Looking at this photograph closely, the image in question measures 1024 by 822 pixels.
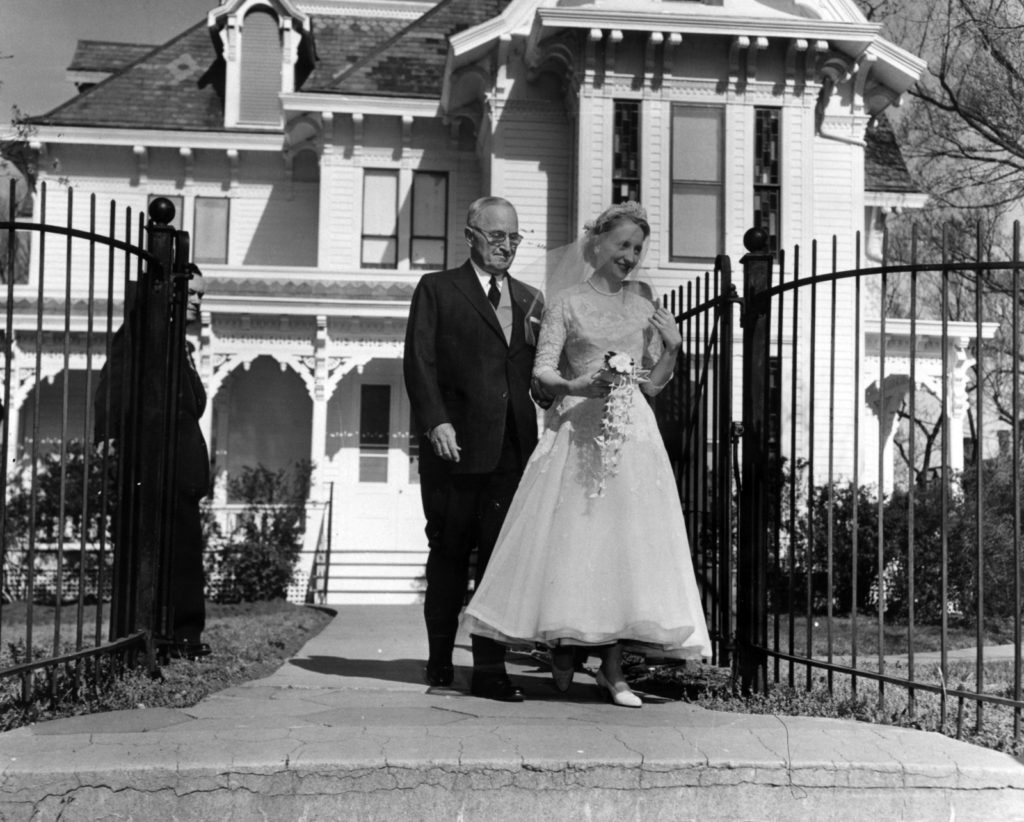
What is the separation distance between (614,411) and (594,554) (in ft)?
2.05

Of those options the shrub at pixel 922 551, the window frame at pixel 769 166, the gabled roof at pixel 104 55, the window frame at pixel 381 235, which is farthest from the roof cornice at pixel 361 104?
the shrub at pixel 922 551

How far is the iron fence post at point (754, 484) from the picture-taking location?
19.7 feet

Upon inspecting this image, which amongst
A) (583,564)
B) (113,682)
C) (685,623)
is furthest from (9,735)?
(685,623)

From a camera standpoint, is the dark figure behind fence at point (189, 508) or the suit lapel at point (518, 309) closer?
the suit lapel at point (518, 309)

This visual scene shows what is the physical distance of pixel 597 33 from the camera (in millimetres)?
17734

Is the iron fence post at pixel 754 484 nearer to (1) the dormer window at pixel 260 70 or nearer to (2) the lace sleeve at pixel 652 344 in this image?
(2) the lace sleeve at pixel 652 344

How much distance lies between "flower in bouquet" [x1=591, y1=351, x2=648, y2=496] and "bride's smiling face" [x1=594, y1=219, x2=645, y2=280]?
16.7 inches

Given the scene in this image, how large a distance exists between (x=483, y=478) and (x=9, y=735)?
2.32 metres

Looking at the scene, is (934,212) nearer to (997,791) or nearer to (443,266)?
(443,266)

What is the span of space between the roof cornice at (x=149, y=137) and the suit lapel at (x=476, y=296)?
1610 cm

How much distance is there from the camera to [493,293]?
6.07 m

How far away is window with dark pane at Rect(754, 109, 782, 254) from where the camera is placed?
18453 millimetres

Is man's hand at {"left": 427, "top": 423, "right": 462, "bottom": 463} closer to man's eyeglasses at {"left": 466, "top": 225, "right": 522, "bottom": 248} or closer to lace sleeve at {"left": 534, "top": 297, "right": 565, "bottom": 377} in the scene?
lace sleeve at {"left": 534, "top": 297, "right": 565, "bottom": 377}

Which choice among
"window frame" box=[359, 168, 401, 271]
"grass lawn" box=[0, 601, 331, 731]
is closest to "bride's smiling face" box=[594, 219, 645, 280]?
"grass lawn" box=[0, 601, 331, 731]
